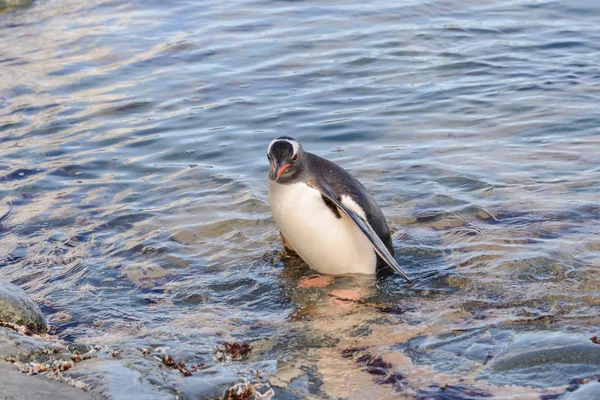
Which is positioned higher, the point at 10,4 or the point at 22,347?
the point at 10,4

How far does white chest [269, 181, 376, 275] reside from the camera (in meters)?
4.89

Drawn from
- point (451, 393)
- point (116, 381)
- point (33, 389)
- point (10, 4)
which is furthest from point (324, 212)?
point (10, 4)

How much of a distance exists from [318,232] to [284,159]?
0.47m

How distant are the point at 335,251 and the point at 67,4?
10.3 metres

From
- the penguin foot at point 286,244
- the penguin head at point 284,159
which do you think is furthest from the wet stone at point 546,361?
the penguin foot at point 286,244

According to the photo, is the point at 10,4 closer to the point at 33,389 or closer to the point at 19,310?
the point at 19,310

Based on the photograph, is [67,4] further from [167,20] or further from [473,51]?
[473,51]

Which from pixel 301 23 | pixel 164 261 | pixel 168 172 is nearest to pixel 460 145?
pixel 168 172

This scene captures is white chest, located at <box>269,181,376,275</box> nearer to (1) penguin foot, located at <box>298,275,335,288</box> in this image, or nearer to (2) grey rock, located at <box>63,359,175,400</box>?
(1) penguin foot, located at <box>298,275,335,288</box>

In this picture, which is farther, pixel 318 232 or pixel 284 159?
pixel 318 232

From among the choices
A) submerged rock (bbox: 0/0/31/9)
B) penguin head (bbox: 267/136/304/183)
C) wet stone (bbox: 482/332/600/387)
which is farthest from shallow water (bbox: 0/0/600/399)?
submerged rock (bbox: 0/0/31/9)

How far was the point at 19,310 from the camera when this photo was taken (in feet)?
14.3

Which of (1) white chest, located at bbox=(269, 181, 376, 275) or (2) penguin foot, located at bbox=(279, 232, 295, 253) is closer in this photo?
(1) white chest, located at bbox=(269, 181, 376, 275)

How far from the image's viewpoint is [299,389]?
3676 millimetres
